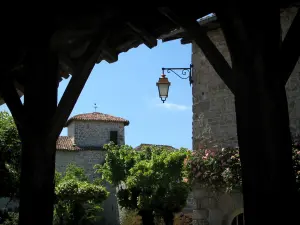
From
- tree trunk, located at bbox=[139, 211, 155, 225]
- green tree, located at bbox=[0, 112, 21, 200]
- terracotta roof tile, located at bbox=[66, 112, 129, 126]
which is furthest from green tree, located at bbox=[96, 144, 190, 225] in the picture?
terracotta roof tile, located at bbox=[66, 112, 129, 126]

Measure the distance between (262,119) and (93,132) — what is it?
95.7 ft

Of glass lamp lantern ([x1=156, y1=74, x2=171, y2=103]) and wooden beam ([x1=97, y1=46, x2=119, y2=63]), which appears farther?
glass lamp lantern ([x1=156, y1=74, x2=171, y2=103])

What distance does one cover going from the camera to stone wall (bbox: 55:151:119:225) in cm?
2875

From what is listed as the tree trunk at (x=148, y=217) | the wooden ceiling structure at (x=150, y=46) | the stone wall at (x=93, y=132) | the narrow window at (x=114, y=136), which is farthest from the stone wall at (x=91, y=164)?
the wooden ceiling structure at (x=150, y=46)

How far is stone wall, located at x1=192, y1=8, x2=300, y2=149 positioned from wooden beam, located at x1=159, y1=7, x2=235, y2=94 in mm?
5132

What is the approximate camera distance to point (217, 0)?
3.07 metres

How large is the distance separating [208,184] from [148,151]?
45.8 ft

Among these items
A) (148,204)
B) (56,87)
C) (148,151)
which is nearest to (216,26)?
(56,87)

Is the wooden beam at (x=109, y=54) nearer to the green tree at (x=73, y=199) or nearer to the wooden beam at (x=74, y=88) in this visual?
the wooden beam at (x=74, y=88)

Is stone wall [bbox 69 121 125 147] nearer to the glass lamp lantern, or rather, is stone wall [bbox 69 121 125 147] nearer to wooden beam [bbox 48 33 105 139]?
the glass lamp lantern

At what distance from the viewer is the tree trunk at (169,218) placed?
52.5ft

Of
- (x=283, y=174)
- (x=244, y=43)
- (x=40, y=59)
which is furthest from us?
(x=40, y=59)

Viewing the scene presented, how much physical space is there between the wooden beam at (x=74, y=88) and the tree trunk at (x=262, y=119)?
4.40ft

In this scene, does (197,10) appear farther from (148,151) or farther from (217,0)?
(148,151)
